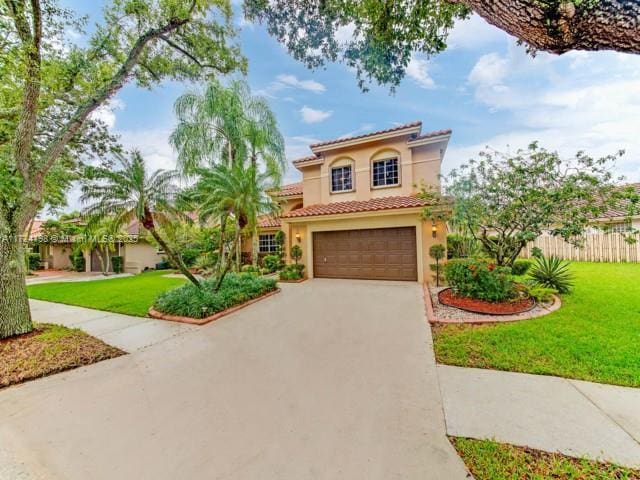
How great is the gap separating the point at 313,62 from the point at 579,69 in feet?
25.8

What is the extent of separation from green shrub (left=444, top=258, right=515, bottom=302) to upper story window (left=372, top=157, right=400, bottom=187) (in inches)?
252

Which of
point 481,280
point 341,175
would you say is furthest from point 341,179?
point 481,280

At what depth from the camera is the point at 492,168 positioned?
7.68 metres

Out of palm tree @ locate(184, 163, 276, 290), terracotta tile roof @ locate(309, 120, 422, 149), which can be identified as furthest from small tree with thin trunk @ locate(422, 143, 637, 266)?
palm tree @ locate(184, 163, 276, 290)

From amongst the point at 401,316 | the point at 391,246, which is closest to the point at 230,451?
the point at 401,316

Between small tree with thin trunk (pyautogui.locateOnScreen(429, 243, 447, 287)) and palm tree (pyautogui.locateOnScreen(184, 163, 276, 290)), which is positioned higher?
palm tree (pyautogui.locateOnScreen(184, 163, 276, 290))

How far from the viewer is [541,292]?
7.62 m

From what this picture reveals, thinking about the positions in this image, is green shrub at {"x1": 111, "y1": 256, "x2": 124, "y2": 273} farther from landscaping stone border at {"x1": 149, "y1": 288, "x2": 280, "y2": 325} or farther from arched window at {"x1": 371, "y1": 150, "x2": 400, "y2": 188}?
arched window at {"x1": 371, "y1": 150, "x2": 400, "y2": 188}

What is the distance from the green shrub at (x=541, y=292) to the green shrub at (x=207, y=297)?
882cm

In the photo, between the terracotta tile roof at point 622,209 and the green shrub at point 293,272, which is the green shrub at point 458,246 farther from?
the green shrub at point 293,272

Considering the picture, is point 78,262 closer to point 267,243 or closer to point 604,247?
point 267,243

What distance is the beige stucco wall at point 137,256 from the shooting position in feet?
68.1

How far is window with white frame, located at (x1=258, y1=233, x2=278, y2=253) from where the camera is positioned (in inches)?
719

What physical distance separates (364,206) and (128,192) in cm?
910
